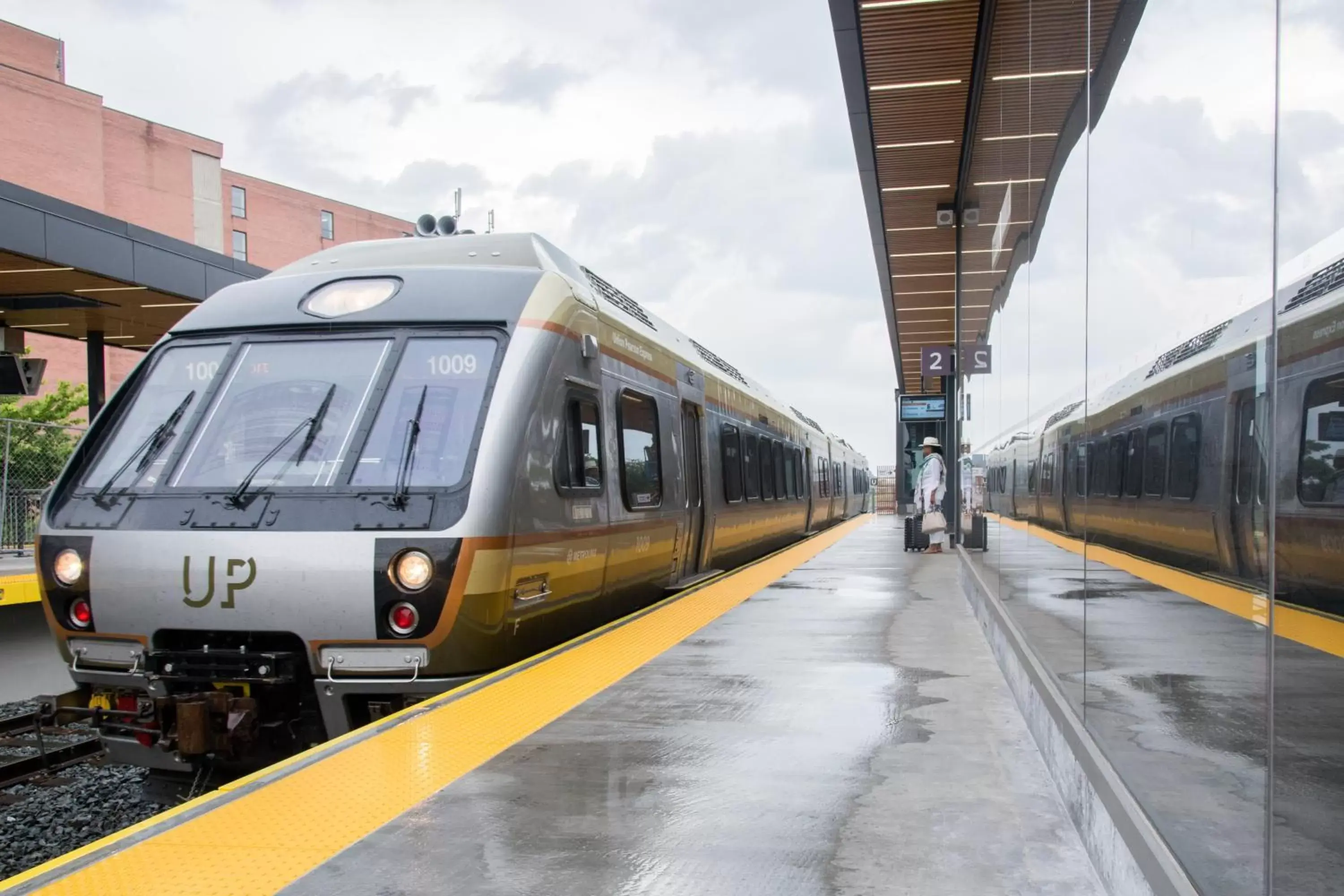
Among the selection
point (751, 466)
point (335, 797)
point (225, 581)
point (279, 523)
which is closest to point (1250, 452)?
point (335, 797)

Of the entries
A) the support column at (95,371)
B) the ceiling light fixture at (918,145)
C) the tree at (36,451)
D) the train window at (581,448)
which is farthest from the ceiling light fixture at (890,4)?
the support column at (95,371)

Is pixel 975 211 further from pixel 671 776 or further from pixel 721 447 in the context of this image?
pixel 671 776

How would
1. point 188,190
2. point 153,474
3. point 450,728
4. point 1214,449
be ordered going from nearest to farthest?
point 1214,449, point 450,728, point 153,474, point 188,190

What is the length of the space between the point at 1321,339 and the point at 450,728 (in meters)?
3.89

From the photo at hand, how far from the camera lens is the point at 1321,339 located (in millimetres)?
1560

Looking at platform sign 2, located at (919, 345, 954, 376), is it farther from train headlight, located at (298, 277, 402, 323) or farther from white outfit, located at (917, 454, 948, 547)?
train headlight, located at (298, 277, 402, 323)

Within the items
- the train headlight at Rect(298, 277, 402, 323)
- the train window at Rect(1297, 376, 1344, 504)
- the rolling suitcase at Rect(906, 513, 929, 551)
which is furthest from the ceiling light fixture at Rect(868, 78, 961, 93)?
the train window at Rect(1297, 376, 1344, 504)

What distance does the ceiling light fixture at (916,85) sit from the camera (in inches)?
418

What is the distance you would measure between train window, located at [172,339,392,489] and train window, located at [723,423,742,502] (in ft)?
22.0

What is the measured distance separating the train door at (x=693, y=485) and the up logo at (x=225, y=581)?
199 inches

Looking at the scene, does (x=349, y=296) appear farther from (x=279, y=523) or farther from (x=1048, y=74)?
(x=1048, y=74)

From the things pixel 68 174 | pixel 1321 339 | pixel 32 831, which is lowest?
pixel 32 831

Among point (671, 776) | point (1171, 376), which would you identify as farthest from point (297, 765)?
point (1171, 376)

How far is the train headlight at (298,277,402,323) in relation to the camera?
664cm
